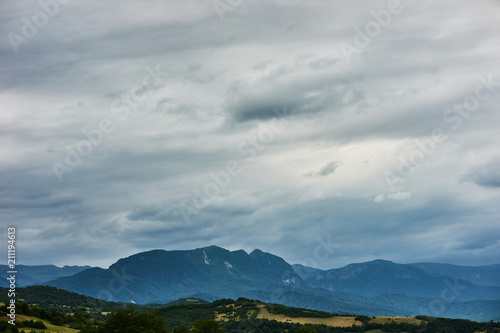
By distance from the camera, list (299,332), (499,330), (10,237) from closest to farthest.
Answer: (10,237) → (299,332) → (499,330)

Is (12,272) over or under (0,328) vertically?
over

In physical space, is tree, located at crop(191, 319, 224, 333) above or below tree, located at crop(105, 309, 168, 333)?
below

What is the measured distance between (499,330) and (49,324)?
162 meters

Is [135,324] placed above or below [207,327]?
above

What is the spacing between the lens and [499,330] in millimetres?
196250

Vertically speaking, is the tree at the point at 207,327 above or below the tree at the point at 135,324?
below

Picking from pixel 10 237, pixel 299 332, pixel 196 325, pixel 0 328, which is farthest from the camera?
pixel 196 325

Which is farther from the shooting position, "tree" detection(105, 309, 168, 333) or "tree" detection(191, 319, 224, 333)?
"tree" detection(191, 319, 224, 333)

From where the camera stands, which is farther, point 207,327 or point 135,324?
point 207,327

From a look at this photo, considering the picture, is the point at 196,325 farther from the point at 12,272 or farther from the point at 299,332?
the point at 12,272

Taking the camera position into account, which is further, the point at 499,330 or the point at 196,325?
the point at 499,330

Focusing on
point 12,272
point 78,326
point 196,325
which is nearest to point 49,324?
point 78,326

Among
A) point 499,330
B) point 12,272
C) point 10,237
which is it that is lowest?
point 499,330

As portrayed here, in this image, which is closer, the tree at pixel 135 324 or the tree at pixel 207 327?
the tree at pixel 135 324
